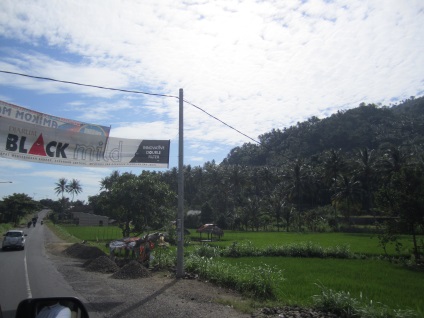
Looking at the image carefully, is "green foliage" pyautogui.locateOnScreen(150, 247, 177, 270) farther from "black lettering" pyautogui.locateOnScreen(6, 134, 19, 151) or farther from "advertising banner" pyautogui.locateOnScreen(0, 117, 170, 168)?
"black lettering" pyautogui.locateOnScreen(6, 134, 19, 151)

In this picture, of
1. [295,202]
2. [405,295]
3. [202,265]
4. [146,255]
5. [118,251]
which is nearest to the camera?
[405,295]

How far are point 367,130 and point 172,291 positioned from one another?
10115 cm

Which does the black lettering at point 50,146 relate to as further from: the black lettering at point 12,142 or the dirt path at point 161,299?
the dirt path at point 161,299

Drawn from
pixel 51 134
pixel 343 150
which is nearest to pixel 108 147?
pixel 51 134

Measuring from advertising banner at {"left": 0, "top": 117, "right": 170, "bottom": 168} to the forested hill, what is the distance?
79.1 meters

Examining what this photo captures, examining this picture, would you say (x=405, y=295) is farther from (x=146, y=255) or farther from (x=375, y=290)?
(x=146, y=255)

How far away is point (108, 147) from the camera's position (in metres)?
12.6

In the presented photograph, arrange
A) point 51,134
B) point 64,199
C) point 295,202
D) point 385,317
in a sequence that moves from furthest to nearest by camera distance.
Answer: point 64,199 → point 295,202 → point 51,134 → point 385,317

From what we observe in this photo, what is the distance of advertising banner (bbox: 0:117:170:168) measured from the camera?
10.6 m

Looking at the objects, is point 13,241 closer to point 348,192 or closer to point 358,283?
point 358,283

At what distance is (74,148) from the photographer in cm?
1181

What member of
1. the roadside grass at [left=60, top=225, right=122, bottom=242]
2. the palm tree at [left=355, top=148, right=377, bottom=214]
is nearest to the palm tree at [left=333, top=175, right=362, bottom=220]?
the palm tree at [left=355, top=148, right=377, bottom=214]

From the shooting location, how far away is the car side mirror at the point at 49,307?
9.43 ft

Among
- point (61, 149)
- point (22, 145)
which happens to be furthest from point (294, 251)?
point (22, 145)
